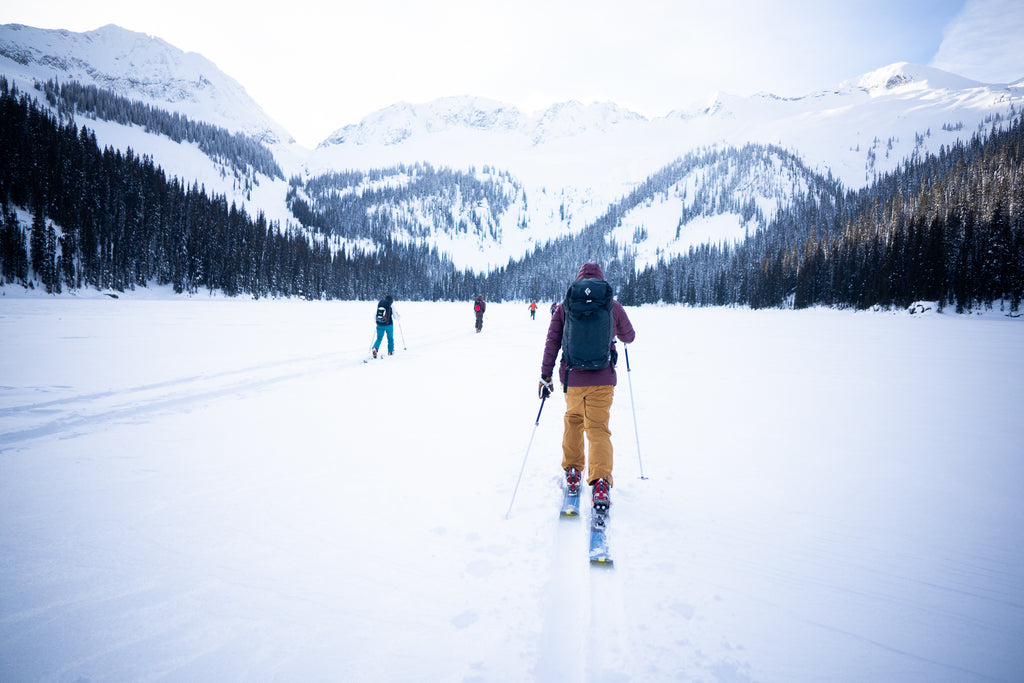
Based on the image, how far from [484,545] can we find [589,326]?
2.35 metres

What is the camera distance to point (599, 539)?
11.4 feet

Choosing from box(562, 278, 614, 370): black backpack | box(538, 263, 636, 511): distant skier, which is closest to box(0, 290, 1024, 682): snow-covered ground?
box(538, 263, 636, 511): distant skier

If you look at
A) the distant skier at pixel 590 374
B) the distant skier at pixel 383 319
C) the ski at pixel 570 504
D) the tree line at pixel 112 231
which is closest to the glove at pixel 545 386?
the distant skier at pixel 590 374

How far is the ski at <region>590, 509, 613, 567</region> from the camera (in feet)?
10.7

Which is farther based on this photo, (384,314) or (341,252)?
(341,252)

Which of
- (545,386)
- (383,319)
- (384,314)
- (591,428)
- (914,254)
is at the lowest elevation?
(591,428)

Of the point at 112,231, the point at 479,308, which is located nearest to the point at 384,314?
the point at 479,308

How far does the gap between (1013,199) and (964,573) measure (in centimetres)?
6658

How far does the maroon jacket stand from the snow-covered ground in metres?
1.37

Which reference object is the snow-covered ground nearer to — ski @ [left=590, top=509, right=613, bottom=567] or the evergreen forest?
ski @ [left=590, top=509, right=613, bottom=567]

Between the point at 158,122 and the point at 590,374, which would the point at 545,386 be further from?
the point at 158,122

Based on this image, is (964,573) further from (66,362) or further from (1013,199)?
(1013,199)

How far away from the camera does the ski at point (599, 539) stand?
3.27 metres

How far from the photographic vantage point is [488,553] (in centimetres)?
339
